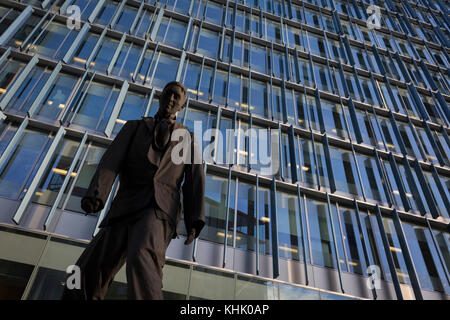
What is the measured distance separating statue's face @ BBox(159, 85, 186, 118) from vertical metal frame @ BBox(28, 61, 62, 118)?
10.1 metres

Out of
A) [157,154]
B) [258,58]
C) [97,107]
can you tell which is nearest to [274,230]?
[97,107]

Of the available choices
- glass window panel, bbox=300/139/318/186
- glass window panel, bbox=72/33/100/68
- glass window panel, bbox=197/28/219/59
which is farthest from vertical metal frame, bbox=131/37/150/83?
glass window panel, bbox=300/139/318/186

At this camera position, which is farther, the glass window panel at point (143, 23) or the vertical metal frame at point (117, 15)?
the glass window panel at point (143, 23)

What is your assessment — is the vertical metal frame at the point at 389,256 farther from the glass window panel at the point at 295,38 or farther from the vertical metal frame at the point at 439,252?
the glass window panel at the point at 295,38

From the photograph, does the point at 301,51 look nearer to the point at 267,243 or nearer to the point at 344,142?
the point at 344,142

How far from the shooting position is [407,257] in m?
12.0

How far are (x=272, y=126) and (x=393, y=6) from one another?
57.1ft

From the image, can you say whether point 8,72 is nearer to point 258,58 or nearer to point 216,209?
point 216,209

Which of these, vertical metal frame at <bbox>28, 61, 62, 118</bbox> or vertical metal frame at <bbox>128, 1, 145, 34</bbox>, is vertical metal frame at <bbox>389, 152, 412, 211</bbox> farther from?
vertical metal frame at <bbox>28, 61, 62, 118</bbox>

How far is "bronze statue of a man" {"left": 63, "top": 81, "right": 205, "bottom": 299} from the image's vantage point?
2.52m

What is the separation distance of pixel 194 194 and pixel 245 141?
10.8 metres

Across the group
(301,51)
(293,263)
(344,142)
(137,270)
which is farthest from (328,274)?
(301,51)

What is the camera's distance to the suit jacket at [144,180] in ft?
9.20

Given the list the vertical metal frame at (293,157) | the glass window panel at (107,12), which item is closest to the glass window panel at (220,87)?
the vertical metal frame at (293,157)
